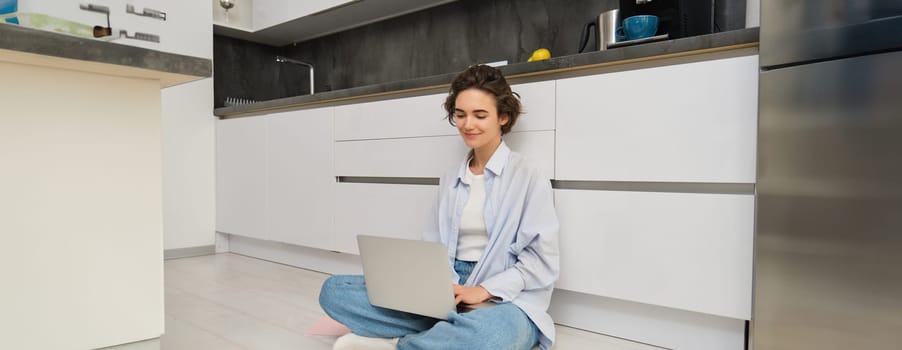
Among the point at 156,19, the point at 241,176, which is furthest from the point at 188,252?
the point at 156,19

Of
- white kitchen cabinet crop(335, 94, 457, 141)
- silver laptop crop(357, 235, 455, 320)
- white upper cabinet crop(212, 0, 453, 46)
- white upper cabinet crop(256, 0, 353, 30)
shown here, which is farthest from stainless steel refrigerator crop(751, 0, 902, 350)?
white upper cabinet crop(256, 0, 353, 30)

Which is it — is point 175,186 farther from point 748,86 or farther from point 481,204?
point 748,86

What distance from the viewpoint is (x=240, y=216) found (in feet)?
9.53

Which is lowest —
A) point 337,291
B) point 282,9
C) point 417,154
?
point 337,291

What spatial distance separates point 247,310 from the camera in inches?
73.5

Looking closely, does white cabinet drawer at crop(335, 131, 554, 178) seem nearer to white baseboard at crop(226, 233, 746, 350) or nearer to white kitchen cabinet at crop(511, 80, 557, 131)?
white kitchen cabinet at crop(511, 80, 557, 131)

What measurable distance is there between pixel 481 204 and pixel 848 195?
83 centimetres

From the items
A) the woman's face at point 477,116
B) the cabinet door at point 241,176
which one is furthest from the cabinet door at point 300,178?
the woman's face at point 477,116

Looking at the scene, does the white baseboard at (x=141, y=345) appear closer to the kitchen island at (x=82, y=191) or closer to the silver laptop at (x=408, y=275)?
the kitchen island at (x=82, y=191)

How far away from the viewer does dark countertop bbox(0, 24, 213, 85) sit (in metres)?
0.73

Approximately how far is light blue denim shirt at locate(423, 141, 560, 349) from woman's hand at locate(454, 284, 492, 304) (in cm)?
2

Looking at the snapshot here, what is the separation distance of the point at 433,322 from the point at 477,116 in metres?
0.57

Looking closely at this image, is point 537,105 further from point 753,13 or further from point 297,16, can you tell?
point 297,16

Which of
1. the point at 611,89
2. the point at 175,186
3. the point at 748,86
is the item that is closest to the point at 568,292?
the point at 611,89
